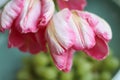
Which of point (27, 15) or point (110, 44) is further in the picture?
point (110, 44)

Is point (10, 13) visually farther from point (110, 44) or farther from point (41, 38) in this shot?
point (110, 44)

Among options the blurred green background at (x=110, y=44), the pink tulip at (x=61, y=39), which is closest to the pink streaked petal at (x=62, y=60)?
the pink tulip at (x=61, y=39)

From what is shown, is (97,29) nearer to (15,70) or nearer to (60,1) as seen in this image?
(60,1)

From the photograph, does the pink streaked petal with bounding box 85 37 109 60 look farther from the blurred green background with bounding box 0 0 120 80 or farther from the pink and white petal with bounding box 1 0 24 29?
the blurred green background with bounding box 0 0 120 80

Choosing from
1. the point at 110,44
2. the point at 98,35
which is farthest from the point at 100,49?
the point at 110,44

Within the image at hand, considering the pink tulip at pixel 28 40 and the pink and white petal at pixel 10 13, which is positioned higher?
the pink and white petal at pixel 10 13

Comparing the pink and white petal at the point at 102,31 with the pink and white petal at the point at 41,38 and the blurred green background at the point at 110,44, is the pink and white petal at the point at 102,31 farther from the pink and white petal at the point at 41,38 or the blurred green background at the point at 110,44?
the blurred green background at the point at 110,44

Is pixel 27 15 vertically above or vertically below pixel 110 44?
above
